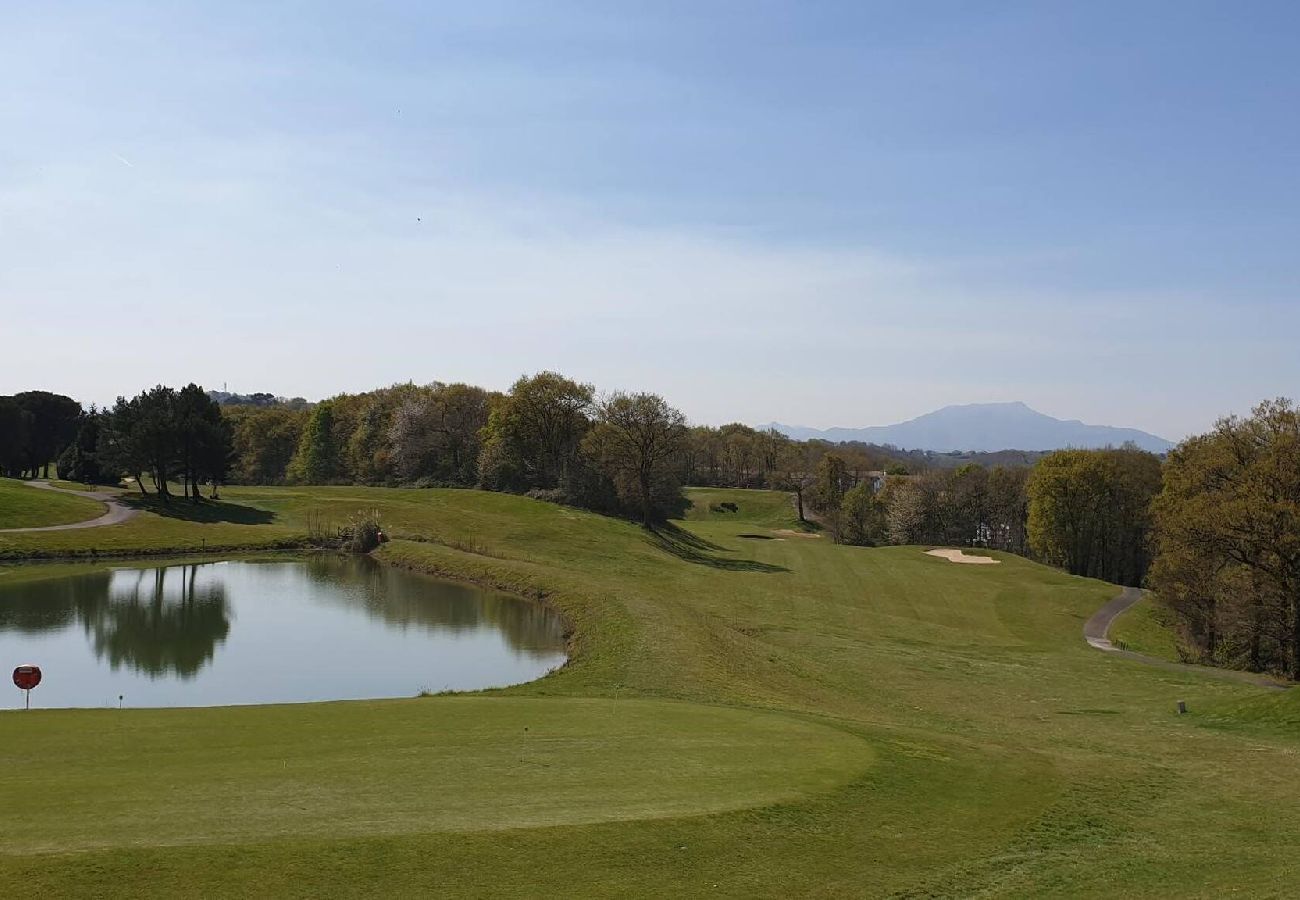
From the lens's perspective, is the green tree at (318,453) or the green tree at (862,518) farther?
the green tree at (318,453)

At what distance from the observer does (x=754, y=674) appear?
3002 cm

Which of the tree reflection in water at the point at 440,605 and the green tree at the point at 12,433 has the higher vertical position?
the green tree at the point at 12,433

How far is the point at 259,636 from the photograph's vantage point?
37.4 metres

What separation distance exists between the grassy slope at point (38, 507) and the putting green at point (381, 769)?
52.2 m

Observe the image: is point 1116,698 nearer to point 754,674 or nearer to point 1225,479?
point 754,674

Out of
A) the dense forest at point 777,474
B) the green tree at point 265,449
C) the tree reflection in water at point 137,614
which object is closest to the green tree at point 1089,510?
the dense forest at point 777,474

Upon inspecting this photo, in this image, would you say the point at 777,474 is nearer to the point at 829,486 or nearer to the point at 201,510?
the point at 829,486

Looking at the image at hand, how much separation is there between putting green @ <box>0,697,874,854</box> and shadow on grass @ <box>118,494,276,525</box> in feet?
184

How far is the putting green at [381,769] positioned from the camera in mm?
11656

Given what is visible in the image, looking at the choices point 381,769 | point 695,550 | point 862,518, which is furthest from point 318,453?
point 381,769

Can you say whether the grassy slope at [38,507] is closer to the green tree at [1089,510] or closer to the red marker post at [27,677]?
the red marker post at [27,677]

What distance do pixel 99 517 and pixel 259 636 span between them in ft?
123

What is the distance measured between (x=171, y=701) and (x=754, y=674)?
18.3m

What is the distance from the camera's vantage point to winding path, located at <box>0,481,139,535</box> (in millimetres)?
59969
